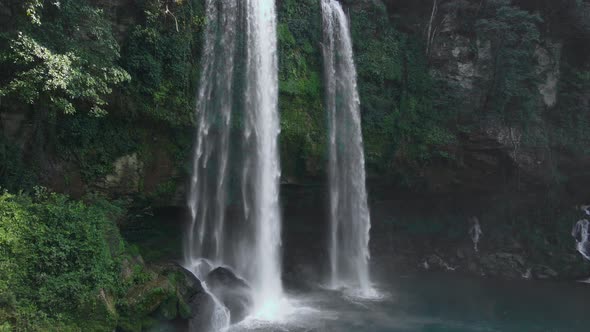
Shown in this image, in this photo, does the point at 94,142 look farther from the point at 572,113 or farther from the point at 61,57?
the point at 572,113

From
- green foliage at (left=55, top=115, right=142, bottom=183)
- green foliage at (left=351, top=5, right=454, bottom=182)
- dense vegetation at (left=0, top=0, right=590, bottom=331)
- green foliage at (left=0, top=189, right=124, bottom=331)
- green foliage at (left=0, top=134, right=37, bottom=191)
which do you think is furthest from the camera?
green foliage at (left=351, top=5, right=454, bottom=182)

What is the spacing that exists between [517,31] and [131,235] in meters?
16.2

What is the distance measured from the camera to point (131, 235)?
13.8 metres

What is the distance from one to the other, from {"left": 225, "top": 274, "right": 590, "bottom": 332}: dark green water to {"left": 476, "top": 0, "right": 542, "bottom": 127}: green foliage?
677 centimetres

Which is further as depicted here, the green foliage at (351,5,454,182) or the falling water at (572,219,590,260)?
the falling water at (572,219,590,260)

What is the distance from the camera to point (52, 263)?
27.6 ft

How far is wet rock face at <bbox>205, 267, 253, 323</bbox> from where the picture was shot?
11828 millimetres

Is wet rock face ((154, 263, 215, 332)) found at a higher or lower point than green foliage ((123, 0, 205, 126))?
lower

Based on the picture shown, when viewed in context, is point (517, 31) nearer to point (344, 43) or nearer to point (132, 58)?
point (344, 43)

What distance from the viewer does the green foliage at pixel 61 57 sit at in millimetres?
8992

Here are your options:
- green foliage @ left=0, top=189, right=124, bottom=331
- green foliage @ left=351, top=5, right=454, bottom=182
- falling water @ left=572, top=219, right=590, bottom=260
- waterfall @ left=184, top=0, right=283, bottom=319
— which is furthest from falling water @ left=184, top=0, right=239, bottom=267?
falling water @ left=572, top=219, right=590, bottom=260

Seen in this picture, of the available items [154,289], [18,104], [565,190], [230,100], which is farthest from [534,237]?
[18,104]

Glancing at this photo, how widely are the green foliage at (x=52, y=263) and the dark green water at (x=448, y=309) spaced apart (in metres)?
3.96

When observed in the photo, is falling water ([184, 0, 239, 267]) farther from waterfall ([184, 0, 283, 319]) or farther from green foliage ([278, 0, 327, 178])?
green foliage ([278, 0, 327, 178])
